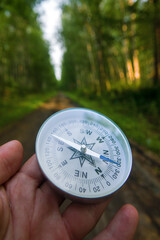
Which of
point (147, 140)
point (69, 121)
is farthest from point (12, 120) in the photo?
point (69, 121)

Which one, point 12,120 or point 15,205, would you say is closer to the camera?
point 15,205

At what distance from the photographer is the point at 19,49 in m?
26.6

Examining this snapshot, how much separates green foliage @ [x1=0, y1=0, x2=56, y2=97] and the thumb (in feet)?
23.4

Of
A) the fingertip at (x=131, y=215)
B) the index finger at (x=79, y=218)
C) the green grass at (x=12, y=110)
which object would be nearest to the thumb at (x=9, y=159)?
the index finger at (x=79, y=218)

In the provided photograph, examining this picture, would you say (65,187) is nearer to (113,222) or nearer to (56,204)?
(56,204)

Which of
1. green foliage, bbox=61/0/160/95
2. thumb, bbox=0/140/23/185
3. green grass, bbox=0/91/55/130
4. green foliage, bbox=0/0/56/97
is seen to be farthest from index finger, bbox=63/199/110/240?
green foliage, bbox=61/0/160/95

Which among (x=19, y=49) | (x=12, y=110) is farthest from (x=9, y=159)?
(x=19, y=49)

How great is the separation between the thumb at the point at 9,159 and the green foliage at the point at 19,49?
714 centimetres

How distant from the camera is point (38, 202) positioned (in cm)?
135

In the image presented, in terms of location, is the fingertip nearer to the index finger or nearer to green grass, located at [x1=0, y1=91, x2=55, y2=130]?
the index finger

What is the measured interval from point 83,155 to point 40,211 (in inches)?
23.6

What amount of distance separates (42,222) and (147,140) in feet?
12.4

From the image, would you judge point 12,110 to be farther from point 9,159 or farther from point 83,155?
point 83,155

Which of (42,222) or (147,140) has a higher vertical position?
(42,222)
